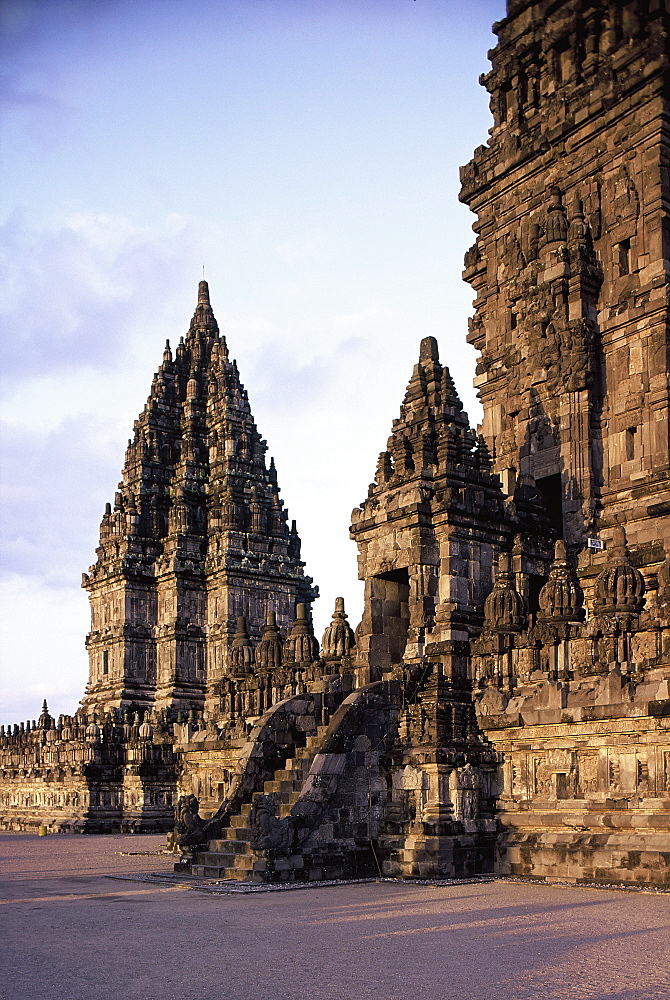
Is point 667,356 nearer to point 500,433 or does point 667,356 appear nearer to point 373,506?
point 500,433

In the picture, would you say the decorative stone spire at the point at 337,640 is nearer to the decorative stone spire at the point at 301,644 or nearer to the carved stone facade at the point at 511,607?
the carved stone facade at the point at 511,607

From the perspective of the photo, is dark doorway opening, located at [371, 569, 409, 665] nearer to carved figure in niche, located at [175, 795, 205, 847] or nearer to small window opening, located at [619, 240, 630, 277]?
carved figure in niche, located at [175, 795, 205, 847]

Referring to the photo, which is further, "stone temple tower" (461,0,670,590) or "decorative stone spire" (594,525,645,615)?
"stone temple tower" (461,0,670,590)

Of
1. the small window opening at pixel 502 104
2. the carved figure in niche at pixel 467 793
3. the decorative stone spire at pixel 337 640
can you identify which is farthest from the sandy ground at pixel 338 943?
the small window opening at pixel 502 104

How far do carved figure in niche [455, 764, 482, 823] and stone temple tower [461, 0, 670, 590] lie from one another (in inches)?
324

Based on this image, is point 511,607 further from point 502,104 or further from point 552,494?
point 502,104

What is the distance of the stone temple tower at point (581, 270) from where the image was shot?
31453 mm

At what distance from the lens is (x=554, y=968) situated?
41.3 ft

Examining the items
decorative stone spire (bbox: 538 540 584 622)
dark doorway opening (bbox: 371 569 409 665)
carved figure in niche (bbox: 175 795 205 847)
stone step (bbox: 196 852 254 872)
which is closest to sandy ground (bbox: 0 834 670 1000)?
stone step (bbox: 196 852 254 872)

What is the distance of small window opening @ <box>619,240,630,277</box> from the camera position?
3306 centimetres

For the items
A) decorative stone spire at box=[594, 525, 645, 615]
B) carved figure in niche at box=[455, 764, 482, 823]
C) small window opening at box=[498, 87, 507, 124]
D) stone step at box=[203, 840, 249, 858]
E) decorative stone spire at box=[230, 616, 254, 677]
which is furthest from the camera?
small window opening at box=[498, 87, 507, 124]

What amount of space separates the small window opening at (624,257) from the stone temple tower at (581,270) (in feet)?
0.13

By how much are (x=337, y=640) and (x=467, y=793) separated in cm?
757

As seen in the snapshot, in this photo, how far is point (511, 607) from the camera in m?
25.0
